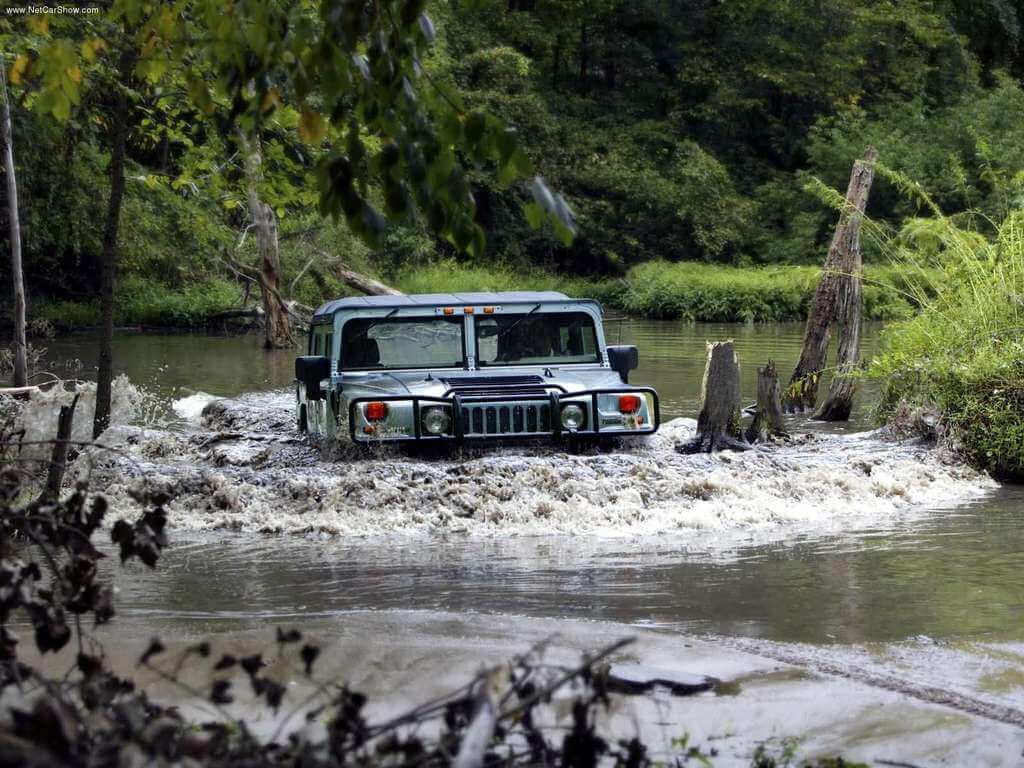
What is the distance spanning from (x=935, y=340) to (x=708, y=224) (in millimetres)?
31741

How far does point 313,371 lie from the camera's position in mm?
10391

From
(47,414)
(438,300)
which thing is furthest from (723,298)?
(47,414)

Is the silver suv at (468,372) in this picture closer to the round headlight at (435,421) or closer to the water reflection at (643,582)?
the round headlight at (435,421)

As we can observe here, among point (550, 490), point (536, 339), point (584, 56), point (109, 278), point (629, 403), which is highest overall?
point (584, 56)

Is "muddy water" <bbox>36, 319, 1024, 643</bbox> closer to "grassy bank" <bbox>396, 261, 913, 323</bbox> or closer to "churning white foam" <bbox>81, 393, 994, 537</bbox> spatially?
"churning white foam" <bbox>81, 393, 994, 537</bbox>

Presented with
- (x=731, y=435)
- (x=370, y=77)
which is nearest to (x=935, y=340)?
(x=731, y=435)

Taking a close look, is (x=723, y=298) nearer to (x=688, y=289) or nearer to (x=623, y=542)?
(x=688, y=289)

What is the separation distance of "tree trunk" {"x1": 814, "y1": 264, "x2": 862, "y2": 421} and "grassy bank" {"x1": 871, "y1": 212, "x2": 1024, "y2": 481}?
2.68 ft

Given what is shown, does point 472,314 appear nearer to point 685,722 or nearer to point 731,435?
point 731,435

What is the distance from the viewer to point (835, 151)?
42.0m

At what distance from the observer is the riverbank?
28812 millimetres

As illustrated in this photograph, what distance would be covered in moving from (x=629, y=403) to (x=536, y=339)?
1.17 m

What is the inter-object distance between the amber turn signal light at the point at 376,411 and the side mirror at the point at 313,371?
682 mm

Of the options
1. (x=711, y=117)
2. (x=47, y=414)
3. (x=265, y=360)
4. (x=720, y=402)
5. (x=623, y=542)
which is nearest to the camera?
(x=623, y=542)
